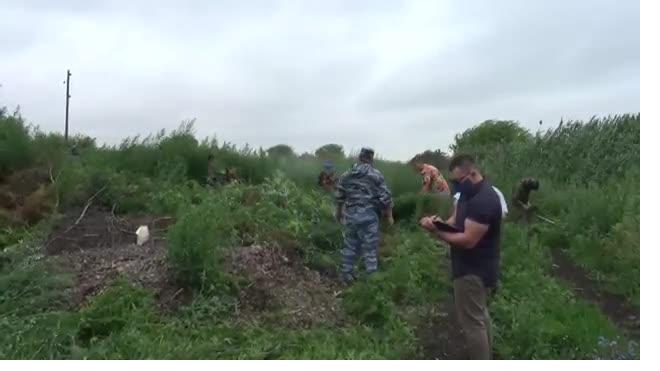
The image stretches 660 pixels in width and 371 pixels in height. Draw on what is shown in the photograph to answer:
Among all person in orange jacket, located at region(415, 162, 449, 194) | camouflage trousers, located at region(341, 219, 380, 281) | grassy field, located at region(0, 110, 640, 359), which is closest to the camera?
grassy field, located at region(0, 110, 640, 359)

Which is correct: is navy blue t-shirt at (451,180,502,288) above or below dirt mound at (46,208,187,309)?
above

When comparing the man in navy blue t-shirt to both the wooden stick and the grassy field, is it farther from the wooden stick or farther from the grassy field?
the wooden stick

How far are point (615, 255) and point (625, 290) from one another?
913 mm

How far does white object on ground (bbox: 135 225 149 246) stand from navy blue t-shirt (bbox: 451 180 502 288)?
16.1 ft

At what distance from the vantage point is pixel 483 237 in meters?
5.00

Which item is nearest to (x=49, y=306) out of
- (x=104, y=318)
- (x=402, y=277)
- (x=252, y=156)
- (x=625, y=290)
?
(x=104, y=318)

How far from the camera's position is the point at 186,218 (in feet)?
22.3

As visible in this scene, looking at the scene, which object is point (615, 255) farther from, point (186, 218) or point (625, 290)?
point (186, 218)

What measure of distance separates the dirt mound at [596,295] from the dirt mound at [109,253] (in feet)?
14.1

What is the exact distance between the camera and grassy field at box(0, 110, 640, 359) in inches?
226

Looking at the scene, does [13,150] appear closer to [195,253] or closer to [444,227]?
[195,253]

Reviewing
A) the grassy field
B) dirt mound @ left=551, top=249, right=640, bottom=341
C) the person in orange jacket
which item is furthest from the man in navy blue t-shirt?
the person in orange jacket

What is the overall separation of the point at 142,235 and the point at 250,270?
7.45 feet

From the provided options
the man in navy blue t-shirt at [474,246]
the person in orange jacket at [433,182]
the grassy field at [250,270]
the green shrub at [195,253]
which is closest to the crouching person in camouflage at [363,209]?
the grassy field at [250,270]
